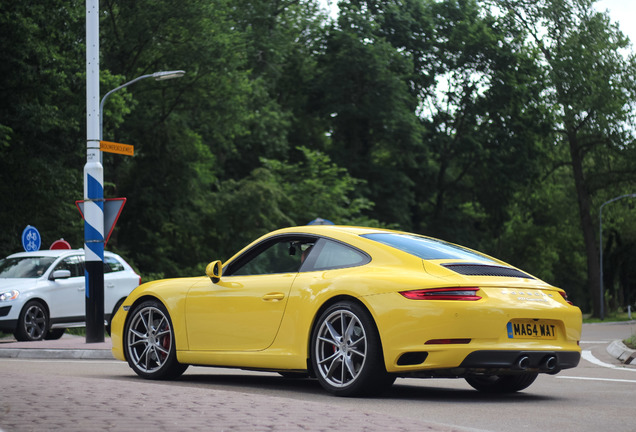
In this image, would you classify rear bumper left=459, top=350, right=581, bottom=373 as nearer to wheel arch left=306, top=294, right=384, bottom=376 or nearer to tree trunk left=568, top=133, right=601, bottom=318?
wheel arch left=306, top=294, right=384, bottom=376

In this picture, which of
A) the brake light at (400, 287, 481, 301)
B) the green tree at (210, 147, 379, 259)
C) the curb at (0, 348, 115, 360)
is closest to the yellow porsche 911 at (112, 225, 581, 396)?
the brake light at (400, 287, 481, 301)

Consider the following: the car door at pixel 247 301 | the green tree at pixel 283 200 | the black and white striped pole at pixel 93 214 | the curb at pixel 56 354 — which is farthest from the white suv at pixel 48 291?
the green tree at pixel 283 200

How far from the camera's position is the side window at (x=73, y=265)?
63.6 ft

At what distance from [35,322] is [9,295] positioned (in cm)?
70

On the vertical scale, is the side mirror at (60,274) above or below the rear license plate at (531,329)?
above

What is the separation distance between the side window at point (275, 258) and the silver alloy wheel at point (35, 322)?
10125mm

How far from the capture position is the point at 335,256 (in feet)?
28.0

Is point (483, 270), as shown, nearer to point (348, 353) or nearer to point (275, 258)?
point (348, 353)

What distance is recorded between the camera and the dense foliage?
4009 centimetres

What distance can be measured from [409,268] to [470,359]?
891 millimetres

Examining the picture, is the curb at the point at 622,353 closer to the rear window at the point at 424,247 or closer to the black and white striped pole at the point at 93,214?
the rear window at the point at 424,247

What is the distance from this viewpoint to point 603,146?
1933 inches

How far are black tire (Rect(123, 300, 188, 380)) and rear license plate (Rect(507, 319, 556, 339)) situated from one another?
331 cm

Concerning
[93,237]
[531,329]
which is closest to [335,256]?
[531,329]
